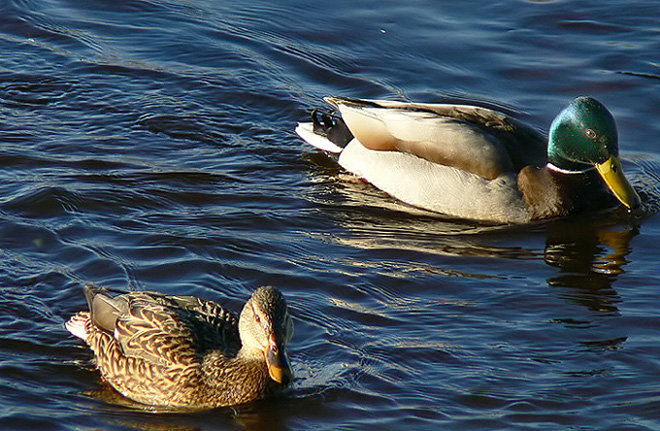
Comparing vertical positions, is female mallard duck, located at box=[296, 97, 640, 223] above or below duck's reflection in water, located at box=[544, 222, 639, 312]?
above

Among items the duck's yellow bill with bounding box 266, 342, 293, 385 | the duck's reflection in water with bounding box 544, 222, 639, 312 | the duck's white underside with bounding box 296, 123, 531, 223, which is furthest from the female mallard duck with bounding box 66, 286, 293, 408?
the duck's white underside with bounding box 296, 123, 531, 223

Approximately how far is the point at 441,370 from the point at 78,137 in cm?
446

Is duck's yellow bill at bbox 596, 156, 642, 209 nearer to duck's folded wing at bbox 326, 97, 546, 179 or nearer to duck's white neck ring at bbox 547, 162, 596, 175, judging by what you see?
duck's white neck ring at bbox 547, 162, 596, 175

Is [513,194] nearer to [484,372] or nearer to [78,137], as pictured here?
[484,372]

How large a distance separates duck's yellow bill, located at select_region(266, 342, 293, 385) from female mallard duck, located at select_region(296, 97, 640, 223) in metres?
3.55

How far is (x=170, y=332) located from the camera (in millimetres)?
6711

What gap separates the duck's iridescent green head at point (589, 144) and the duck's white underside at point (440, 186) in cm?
45

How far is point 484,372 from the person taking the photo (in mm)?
7047

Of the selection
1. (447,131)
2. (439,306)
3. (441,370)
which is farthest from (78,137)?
(441,370)

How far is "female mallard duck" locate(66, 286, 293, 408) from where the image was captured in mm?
6355

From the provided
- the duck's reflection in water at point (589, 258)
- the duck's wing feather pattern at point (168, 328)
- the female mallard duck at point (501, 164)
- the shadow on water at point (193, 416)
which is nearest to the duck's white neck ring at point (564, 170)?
the female mallard duck at point (501, 164)

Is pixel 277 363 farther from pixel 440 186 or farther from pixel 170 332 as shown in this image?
pixel 440 186

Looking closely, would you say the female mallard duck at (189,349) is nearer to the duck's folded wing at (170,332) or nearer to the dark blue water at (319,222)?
the duck's folded wing at (170,332)

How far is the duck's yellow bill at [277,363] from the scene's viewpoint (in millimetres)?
6297
